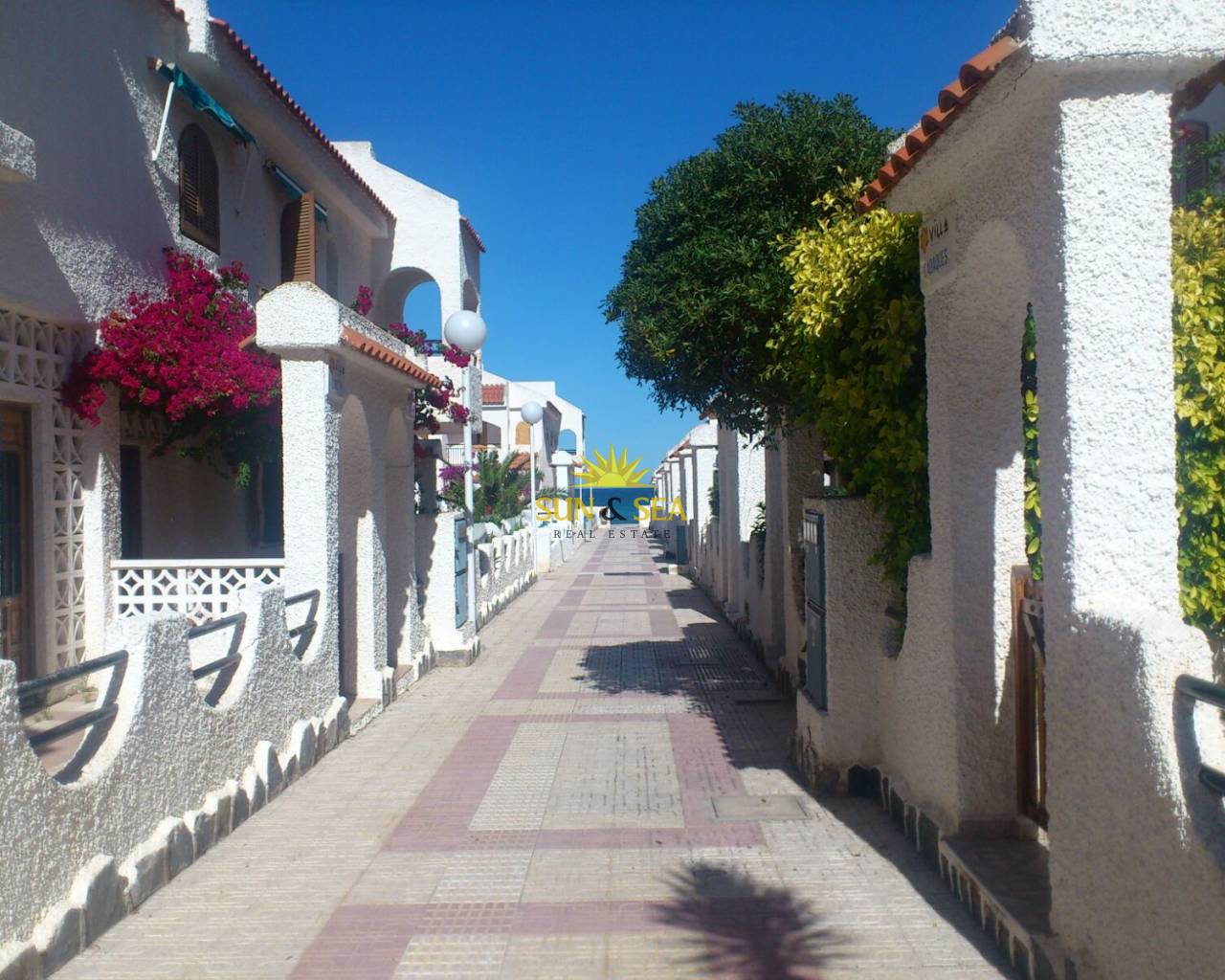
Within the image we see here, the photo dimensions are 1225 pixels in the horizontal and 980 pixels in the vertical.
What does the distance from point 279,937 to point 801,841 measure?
292 cm

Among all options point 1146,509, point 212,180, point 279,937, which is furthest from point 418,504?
Result: point 1146,509

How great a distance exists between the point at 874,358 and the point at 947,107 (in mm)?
2315

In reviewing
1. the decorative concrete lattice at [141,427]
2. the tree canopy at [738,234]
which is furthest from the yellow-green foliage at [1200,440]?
the decorative concrete lattice at [141,427]

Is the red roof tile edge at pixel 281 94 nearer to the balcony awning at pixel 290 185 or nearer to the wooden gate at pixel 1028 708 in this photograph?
the balcony awning at pixel 290 185

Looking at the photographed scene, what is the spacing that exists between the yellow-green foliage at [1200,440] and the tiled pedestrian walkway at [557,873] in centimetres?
186

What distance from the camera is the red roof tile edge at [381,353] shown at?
8844 mm

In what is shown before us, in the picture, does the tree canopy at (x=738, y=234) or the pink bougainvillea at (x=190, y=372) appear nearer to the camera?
the tree canopy at (x=738, y=234)

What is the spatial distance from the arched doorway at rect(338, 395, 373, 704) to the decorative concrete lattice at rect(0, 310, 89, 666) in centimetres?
224

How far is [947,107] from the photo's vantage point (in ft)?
14.6

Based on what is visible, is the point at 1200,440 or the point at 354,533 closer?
the point at 1200,440

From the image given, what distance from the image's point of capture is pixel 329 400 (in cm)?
871

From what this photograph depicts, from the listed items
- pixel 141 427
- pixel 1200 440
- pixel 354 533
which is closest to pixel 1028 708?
pixel 1200 440

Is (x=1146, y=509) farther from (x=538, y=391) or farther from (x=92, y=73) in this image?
(x=538, y=391)

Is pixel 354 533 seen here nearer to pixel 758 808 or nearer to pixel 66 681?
pixel 758 808
